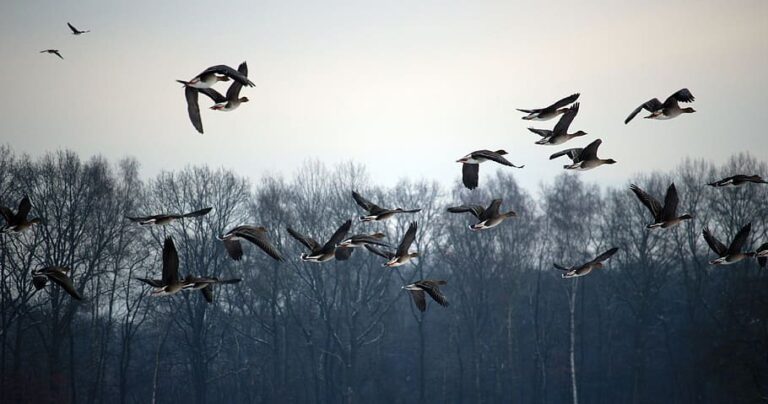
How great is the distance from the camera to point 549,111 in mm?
18000

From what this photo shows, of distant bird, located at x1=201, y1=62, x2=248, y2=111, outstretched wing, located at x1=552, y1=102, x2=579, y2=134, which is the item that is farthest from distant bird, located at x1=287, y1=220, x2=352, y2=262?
outstretched wing, located at x1=552, y1=102, x2=579, y2=134

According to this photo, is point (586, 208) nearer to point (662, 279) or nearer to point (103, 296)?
point (662, 279)

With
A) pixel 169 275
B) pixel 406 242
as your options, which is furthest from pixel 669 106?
pixel 169 275

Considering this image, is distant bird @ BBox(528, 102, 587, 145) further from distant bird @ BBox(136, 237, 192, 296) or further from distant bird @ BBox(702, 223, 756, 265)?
distant bird @ BBox(136, 237, 192, 296)

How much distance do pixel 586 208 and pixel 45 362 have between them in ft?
111

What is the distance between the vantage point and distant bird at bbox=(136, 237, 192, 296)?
16078 mm

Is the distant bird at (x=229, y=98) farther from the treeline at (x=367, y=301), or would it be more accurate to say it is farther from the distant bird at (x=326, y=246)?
the treeline at (x=367, y=301)

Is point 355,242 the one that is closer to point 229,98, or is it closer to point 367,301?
point 229,98

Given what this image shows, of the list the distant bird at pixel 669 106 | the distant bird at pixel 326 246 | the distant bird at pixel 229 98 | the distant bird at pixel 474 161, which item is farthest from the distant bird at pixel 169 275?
the distant bird at pixel 669 106

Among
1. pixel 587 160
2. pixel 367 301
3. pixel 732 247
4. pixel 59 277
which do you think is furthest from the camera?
pixel 367 301

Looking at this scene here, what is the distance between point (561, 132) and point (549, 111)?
560mm

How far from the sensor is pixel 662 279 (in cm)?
5338

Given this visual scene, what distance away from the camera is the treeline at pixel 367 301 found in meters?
45.4

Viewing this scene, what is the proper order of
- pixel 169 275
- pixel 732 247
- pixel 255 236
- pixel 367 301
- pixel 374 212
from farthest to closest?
pixel 367 301
pixel 374 212
pixel 732 247
pixel 169 275
pixel 255 236
